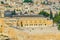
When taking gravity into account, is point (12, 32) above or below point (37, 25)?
above

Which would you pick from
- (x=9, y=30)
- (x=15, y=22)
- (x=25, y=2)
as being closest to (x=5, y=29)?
(x=9, y=30)

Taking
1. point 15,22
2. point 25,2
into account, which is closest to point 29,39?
point 15,22

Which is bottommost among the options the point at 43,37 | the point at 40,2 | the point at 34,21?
the point at 40,2

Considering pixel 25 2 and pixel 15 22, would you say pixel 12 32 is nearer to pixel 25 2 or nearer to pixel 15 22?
pixel 15 22

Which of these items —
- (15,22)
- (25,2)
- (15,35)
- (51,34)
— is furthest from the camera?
(25,2)

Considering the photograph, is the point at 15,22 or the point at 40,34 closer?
the point at 40,34

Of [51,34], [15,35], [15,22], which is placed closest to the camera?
[15,35]

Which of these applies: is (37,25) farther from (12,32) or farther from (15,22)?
(12,32)

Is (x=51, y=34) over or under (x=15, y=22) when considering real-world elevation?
over

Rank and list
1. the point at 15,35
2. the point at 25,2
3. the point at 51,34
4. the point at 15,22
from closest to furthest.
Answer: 1. the point at 15,35
2. the point at 51,34
3. the point at 15,22
4. the point at 25,2
